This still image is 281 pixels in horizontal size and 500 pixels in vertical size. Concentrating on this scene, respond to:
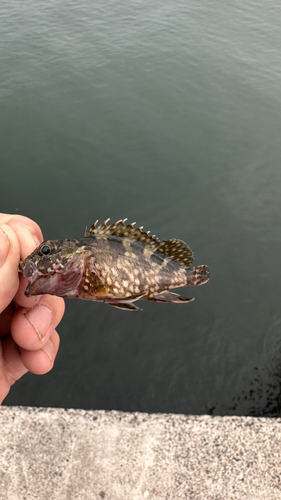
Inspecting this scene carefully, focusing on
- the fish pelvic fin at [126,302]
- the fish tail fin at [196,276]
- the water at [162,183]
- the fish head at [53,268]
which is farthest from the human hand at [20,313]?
the water at [162,183]

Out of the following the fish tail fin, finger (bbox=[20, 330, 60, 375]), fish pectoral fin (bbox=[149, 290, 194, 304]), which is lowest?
finger (bbox=[20, 330, 60, 375])

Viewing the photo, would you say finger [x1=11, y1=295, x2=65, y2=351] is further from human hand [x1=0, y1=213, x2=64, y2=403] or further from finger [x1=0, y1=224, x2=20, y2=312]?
finger [x1=0, y1=224, x2=20, y2=312]

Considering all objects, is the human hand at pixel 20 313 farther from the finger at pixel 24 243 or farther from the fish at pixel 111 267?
the fish at pixel 111 267

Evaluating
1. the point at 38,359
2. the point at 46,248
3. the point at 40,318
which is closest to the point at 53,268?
the point at 46,248

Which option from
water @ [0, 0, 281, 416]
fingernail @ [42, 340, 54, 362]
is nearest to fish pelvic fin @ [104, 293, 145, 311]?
fingernail @ [42, 340, 54, 362]

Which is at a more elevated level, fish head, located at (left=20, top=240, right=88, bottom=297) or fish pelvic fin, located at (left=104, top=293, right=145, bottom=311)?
fish head, located at (left=20, top=240, right=88, bottom=297)

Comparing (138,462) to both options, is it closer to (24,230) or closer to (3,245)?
(24,230)

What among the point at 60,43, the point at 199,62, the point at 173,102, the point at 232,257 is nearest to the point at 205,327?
the point at 232,257

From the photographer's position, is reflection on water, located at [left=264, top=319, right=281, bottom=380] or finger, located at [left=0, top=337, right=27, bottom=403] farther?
reflection on water, located at [left=264, top=319, right=281, bottom=380]

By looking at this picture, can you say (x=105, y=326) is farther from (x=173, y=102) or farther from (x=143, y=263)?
(x=173, y=102)
